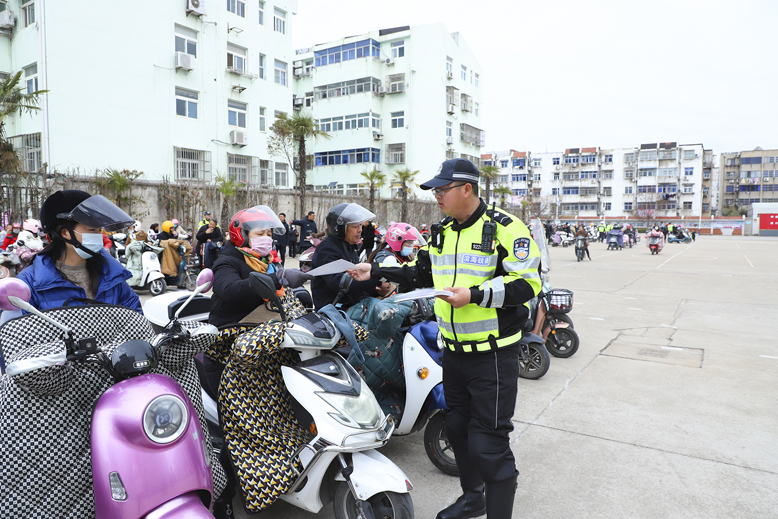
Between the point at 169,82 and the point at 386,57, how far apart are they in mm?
19127

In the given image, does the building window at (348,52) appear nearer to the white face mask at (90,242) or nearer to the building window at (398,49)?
the building window at (398,49)

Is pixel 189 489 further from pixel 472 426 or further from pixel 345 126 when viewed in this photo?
pixel 345 126

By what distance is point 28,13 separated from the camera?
66.3 feet

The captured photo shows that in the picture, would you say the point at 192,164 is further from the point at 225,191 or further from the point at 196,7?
the point at 196,7

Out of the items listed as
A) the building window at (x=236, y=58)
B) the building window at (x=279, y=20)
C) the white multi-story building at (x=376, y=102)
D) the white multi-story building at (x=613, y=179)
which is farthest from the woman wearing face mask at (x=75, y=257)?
the white multi-story building at (x=613, y=179)

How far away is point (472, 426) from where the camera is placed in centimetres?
250

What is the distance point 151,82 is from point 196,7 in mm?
4060

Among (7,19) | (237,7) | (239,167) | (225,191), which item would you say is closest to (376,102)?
(237,7)

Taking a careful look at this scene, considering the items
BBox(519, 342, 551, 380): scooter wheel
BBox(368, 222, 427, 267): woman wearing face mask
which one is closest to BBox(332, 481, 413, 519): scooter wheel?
BBox(368, 222, 427, 267): woman wearing face mask

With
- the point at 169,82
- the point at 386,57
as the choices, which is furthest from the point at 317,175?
the point at 169,82

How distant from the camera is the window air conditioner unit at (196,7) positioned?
76.1 ft

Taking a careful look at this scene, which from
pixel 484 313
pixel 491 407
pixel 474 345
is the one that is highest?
pixel 484 313

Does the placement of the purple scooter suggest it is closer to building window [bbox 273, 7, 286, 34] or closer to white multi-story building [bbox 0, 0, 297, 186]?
white multi-story building [bbox 0, 0, 297, 186]

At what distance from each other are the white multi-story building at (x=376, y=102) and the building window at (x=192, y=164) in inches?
503
